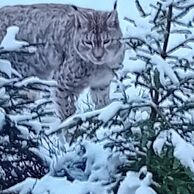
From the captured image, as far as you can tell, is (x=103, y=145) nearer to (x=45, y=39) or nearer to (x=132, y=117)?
(x=132, y=117)

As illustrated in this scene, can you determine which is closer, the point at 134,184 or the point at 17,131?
the point at 134,184

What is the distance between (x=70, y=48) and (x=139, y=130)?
4.54 meters

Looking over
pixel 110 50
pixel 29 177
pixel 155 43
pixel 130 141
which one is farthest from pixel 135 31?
pixel 110 50

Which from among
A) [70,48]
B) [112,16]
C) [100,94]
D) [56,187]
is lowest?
[100,94]

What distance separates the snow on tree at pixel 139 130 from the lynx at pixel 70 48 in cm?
348

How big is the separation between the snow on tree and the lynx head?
12.0 feet

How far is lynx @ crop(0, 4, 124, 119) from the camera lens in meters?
7.38

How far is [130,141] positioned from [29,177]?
1.67 ft

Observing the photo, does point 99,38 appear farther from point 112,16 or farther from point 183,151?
point 183,151

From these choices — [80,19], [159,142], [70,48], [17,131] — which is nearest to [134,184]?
[159,142]

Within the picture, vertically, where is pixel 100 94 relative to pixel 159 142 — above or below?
below

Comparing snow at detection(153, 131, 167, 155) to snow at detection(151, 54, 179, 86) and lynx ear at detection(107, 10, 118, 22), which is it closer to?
snow at detection(151, 54, 179, 86)

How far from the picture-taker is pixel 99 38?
741 cm

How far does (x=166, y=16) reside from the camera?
3.60 m
